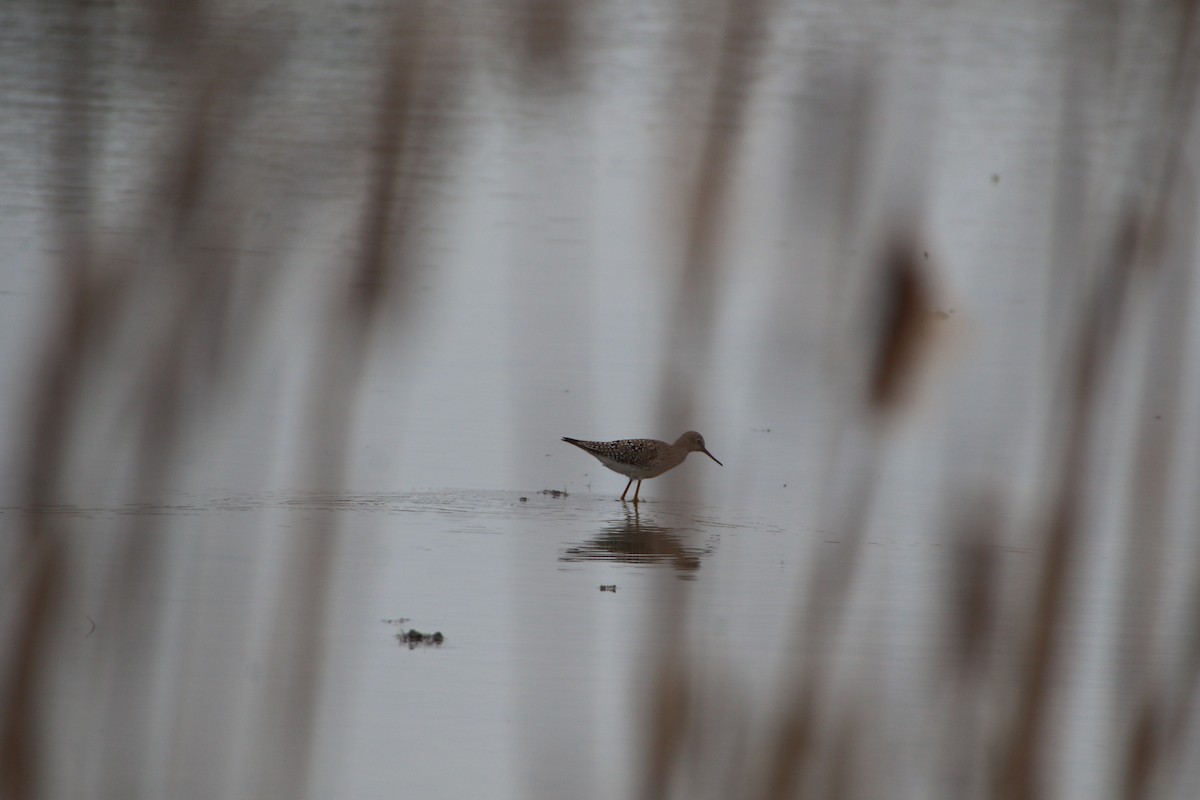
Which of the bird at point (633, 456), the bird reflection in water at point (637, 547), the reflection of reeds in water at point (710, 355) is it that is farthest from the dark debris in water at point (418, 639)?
the reflection of reeds in water at point (710, 355)

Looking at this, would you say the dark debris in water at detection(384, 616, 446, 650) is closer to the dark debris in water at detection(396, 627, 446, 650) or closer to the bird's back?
the dark debris in water at detection(396, 627, 446, 650)

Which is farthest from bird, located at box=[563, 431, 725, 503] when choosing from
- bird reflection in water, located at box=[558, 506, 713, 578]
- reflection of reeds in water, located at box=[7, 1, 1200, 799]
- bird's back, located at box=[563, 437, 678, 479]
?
reflection of reeds in water, located at box=[7, 1, 1200, 799]

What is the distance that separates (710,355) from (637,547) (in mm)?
4433

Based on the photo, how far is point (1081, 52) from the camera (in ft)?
5.83

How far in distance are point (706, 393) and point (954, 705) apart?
1.72 feet

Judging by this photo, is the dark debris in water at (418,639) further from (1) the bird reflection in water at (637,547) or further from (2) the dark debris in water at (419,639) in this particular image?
(1) the bird reflection in water at (637,547)

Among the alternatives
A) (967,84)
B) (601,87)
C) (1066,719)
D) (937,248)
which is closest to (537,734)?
(1066,719)

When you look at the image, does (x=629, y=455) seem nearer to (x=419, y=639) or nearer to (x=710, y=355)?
(x=419, y=639)

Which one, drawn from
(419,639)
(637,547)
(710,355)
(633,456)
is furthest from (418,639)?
(710,355)

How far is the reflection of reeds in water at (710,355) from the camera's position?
156 centimetres

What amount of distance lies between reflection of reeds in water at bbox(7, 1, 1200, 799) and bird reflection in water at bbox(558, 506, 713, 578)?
352 cm

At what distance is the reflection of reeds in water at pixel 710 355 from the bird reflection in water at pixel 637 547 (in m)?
3.52

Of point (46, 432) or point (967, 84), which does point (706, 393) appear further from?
point (967, 84)

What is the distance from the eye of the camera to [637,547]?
6.26 metres
